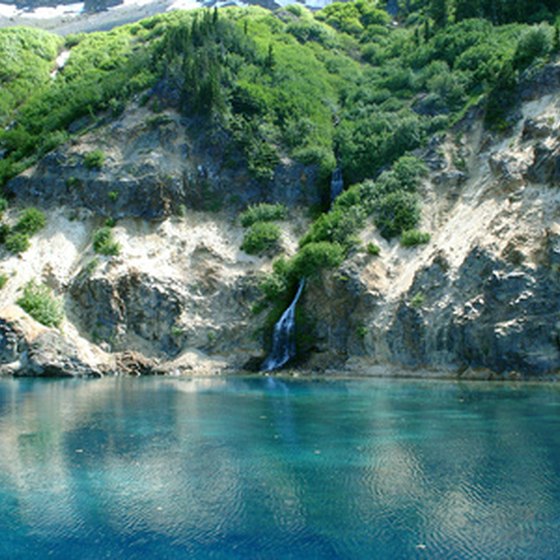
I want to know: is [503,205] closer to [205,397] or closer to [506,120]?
[506,120]

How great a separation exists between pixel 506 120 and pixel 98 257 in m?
26.2

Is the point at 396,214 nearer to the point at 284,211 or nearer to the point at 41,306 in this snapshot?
the point at 284,211

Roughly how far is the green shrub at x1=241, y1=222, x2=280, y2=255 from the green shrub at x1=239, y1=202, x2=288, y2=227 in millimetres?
1652

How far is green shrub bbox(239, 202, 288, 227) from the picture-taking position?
41750 mm

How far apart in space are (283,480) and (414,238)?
25720 millimetres

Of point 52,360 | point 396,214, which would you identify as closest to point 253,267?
point 396,214

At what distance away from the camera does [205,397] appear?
76.8ft

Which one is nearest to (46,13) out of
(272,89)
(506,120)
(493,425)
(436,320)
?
(272,89)

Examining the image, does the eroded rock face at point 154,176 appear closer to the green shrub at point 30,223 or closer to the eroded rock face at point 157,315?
the green shrub at point 30,223

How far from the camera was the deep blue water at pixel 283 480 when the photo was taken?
8305 mm

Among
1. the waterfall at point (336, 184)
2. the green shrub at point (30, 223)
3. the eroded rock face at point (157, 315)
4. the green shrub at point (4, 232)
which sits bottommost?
the eroded rock face at point (157, 315)

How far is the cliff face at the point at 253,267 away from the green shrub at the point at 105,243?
17.5 inches

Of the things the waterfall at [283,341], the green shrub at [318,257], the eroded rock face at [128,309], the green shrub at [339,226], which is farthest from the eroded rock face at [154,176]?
the waterfall at [283,341]

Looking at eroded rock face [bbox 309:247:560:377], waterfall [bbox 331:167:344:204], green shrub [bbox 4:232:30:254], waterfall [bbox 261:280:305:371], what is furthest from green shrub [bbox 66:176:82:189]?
eroded rock face [bbox 309:247:560:377]
